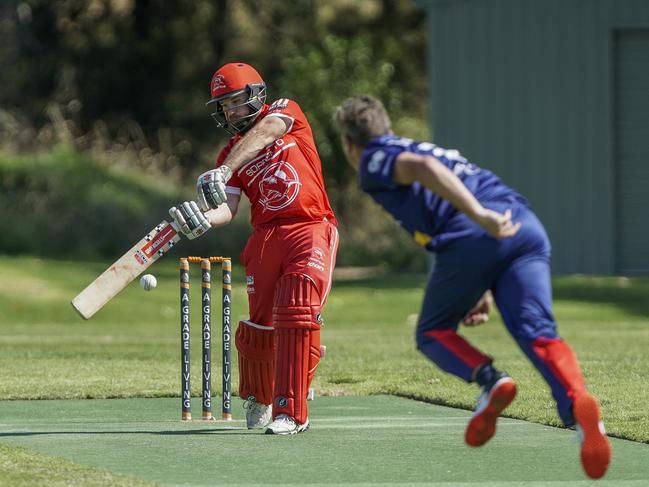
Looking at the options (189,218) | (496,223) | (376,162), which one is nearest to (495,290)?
(496,223)

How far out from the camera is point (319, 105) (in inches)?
1411

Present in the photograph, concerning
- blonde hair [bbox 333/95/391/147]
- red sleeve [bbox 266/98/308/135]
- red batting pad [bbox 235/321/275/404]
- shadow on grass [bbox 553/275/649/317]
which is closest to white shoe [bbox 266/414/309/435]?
red batting pad [bbox 235/321/275/404]

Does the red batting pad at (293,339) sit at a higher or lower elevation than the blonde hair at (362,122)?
lower

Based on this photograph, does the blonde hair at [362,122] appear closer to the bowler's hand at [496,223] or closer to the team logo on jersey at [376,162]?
the team logo on jersey at [376,162]

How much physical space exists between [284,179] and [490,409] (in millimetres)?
2499

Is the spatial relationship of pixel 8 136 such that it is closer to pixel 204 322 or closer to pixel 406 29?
pixel 406 29

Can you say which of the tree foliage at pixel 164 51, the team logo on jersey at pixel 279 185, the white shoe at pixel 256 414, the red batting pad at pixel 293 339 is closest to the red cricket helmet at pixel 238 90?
the team logo on jersey at pixel 279 185

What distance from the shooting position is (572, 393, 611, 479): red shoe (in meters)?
6.47

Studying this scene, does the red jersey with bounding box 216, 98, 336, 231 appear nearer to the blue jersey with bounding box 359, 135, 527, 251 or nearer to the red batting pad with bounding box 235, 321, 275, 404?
the red batting pad with bounding box 235, 321, 275, 404

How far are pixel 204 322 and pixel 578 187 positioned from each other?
16.5m

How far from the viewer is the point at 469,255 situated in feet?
22.4

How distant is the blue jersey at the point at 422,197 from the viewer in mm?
6863

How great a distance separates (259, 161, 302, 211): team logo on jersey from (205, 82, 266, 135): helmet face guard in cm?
29

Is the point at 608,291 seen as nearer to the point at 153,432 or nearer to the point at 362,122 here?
the point at 153,432
